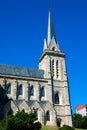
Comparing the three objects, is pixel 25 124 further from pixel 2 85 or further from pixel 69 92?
pixel 69 92

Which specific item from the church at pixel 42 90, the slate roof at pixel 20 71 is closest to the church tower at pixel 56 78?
the church at pixel 42 90

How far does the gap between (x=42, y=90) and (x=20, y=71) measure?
790 cm

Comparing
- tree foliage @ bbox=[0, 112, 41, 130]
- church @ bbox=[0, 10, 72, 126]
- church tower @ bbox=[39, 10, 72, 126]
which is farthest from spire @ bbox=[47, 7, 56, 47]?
tree foliage @ bbox=[0, 112, 41, 130]

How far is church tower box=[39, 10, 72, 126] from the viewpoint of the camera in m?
57.5

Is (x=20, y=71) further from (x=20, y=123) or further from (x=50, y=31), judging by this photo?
(x=20, y=123)

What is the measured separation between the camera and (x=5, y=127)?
35.2 metres

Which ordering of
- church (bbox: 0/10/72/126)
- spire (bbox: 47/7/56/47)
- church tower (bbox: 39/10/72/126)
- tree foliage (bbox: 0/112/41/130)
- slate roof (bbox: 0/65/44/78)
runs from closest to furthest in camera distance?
tree foliage (bbox: 0/112/41/130)
church (bbox: 0/10/72/126)
church tower (bbox: 39/10/72/126)
slate roof (bbox: 0/65/44/78)
spire (bbox: 47/7/56/47)

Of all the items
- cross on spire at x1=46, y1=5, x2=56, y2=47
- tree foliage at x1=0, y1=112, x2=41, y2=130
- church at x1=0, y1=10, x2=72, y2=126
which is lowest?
tree foliage at x1=0, y1=112, x2=41, y2=130

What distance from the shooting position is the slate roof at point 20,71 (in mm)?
59931

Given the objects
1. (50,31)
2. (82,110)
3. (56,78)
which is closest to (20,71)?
(56,78)

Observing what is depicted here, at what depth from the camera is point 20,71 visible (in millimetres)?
61906

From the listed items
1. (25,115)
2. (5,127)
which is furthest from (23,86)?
(5,127)

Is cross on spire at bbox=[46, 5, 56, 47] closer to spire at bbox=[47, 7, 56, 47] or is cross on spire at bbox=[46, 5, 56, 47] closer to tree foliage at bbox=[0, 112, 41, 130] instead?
spire at bbox=[47, 7, 56, 47]

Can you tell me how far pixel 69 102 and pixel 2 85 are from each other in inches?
690
